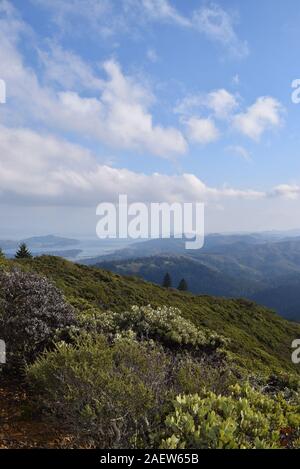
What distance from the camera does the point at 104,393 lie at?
542 cm

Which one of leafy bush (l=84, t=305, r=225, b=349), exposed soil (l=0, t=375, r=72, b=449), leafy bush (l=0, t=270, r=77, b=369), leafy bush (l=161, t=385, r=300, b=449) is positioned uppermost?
leafy bush (l=0, t=270, r=77, b=369)

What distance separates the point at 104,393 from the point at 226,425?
1.71 m

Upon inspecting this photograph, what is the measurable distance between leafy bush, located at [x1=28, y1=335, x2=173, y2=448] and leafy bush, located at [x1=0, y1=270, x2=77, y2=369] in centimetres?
190

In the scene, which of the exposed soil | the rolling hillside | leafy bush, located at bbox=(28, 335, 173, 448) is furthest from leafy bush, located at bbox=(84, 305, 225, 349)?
the rolling hillside

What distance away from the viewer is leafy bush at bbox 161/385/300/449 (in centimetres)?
455

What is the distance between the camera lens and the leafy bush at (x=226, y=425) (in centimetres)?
455

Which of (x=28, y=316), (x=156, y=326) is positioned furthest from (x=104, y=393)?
(x=156, y=326)

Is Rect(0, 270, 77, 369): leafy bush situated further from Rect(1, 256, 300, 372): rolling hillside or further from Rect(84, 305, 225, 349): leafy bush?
Rect(1, 256, 300, 372): rolling hillside

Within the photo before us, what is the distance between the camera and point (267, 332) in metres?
36.8

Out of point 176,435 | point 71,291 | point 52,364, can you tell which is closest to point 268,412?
point 176,435

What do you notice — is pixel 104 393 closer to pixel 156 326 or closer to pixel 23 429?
pixel 23 429

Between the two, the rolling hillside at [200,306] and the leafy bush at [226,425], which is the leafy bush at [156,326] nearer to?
the leafy bush at [226,425]

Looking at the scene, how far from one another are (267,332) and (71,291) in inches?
748
